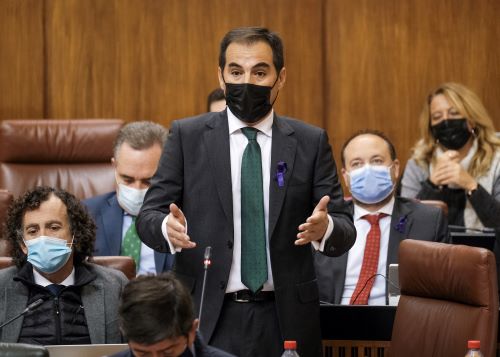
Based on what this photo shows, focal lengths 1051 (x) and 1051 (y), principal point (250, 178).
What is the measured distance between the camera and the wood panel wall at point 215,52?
533cm

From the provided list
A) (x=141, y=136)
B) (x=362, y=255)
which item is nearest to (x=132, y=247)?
(x=141, y=136)

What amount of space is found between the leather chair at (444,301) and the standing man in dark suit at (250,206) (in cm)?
31

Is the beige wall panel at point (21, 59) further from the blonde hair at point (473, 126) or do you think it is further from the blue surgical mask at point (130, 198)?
the blonde hair at point (473, 126)

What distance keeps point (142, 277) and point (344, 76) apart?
353 cm

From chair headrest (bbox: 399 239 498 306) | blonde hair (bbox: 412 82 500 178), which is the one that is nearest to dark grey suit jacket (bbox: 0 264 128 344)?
chair headrest (bbox: 399 239 498 306)

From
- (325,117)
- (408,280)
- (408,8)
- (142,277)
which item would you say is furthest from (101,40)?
(142,277)

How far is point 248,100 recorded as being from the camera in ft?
8.54

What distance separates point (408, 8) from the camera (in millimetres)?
5328

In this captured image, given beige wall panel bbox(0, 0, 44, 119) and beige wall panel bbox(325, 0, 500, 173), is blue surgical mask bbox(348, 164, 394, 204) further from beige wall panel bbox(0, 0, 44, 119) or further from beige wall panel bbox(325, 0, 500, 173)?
beige wall panel bbox(0, 0, 44, 119)

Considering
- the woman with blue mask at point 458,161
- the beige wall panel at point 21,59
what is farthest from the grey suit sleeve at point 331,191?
the beige wall panel at point 21,59

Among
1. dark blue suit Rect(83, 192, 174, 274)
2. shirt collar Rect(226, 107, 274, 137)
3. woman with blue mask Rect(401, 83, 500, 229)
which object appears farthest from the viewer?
woman with blue mask Rect(401, 83, 500, 229)

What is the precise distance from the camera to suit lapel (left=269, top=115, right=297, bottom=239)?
2578 millimetres

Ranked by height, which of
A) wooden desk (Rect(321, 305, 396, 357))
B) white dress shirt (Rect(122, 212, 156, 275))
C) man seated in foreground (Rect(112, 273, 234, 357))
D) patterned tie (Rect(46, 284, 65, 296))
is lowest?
wooden desk (Rect(321, 305, 396, 357))

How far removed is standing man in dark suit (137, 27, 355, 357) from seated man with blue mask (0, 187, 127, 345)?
1.17 ft
